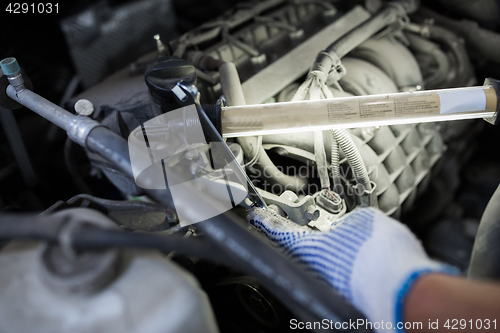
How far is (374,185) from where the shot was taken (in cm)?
110

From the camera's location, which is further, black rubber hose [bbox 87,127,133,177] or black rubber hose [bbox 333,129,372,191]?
black rubber hose [bbox 333,129,372,191]

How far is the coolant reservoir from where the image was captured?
53cm

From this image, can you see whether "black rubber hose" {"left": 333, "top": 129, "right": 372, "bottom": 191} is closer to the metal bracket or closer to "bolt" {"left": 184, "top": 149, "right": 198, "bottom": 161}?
the metal bracket

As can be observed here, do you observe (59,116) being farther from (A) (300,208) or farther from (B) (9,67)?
(A) (300,208)

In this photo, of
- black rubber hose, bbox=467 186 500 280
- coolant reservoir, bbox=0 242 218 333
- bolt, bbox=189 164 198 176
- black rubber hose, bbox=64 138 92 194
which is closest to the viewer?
coolant reservoir, bbox=0 242 218 333

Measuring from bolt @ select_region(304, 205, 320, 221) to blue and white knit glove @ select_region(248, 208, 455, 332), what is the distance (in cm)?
19

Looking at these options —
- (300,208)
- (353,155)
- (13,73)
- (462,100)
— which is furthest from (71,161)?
(462,100)

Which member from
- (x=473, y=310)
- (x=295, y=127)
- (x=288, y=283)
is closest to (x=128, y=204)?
(x=295, y=127)

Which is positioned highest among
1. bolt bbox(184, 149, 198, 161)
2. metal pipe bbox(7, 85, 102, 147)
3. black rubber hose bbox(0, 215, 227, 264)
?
metal pipe bbox(7, 85, 102, 147)

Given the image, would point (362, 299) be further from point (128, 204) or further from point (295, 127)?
point (128, 204)

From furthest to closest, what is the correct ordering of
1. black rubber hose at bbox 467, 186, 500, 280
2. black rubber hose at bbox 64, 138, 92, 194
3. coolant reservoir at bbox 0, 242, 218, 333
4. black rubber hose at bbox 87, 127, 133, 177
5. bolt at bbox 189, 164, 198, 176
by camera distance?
black rubber hose at bbox 64, 138, 92, 194, bolt at bbox 189, 164, 198, 176, black rubber hose at bbox 467, 186, 500, 280, black rubber hose at bbox 87, 127, 133, 177, coolant reservoir at bbox 0, 242, 218, 333

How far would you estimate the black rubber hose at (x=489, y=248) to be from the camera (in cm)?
84

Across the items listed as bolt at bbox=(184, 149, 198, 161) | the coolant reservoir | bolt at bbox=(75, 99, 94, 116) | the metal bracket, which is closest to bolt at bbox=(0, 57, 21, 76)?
bolt at bbox=(75, 99, 94, 116)

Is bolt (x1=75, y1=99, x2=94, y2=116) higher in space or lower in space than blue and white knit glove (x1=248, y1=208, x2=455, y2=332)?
higher
